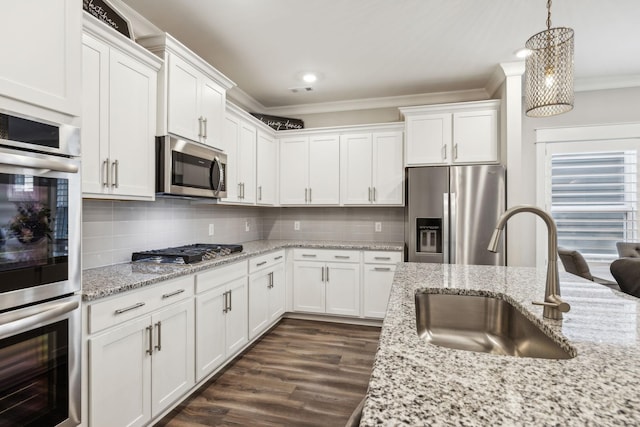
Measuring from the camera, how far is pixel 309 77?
3.54 metres

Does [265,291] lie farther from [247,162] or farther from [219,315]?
[247,162]

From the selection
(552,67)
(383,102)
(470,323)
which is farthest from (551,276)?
(383,102)

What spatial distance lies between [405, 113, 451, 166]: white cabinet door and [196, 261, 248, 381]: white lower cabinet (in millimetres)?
2209

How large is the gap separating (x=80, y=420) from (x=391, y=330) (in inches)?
56.7

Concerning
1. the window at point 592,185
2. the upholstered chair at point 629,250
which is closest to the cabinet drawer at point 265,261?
the window at point 592,185

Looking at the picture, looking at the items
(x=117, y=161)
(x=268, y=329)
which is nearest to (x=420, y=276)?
(x=117, y=161)

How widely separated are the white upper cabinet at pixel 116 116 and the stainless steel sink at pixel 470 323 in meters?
1.76

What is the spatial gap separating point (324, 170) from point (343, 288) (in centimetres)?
144

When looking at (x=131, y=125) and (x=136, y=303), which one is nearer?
(x=136, y=303)

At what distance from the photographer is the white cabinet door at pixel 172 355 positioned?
1.89m

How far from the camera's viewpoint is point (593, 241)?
3.79 m

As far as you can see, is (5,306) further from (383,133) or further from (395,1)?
(383,133)

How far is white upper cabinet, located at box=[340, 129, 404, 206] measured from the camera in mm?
3875

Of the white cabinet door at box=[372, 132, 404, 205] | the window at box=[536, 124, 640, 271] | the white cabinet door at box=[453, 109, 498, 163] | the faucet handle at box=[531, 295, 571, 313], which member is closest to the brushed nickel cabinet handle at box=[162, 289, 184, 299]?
the faucet handle at box=[531, 295, 571, 313]
